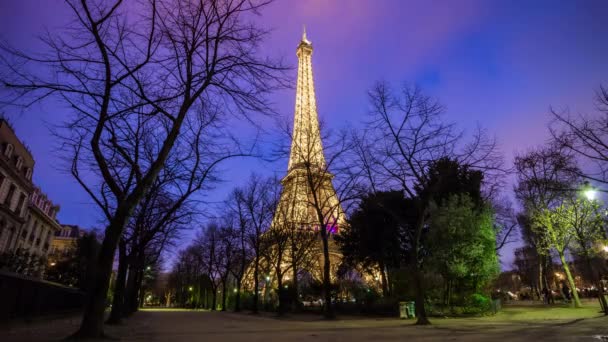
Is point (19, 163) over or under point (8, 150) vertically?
over

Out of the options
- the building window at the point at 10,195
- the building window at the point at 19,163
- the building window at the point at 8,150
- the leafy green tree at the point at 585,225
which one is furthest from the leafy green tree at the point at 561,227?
the building window at the point at 10,195

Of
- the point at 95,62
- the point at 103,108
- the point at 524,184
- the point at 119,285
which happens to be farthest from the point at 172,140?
the point at 524,184

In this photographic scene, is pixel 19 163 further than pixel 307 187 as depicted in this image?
Yes

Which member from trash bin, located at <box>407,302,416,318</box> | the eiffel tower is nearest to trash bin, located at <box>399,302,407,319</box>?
trash bin, located at <box>407,302,416,318</box>

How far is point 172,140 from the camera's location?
1038 centimetres

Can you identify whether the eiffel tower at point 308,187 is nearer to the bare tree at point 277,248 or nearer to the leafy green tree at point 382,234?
the bare tree at point 277,248

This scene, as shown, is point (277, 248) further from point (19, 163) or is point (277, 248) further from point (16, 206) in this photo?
point (16, 206)

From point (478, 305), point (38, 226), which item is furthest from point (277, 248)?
point (38, 226)

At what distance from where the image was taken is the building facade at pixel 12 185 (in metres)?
34.6

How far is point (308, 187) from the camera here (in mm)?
31469

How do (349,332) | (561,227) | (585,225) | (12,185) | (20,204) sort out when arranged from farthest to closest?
1. (20,204)
2. (12,185)
3. (561,227)
4. (585,225)
5. (349,332)

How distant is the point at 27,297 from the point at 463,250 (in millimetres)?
24561

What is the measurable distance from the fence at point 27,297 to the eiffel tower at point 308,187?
1549cm

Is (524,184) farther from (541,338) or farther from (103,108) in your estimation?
(103,108)
